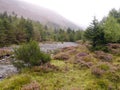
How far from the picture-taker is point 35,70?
A: 16.3 metres

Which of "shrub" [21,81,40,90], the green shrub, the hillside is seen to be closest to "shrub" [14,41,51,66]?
the hillside

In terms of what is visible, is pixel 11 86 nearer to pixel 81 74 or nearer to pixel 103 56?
pixel 81 74

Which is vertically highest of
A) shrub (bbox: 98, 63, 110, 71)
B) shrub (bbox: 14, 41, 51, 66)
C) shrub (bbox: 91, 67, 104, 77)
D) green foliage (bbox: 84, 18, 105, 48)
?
green foliage (bbox: 84, 18, 105, 48)

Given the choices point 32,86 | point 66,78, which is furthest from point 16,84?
point 66,78

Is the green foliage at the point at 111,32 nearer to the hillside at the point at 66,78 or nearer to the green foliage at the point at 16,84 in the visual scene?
the hillside at the point at 66,78

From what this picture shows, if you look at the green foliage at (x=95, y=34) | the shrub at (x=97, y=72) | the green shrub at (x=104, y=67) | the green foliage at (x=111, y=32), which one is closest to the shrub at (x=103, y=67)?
the green shrub at (x=104, y=67)

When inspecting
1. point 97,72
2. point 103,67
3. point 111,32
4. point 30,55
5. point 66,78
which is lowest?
point 66,78

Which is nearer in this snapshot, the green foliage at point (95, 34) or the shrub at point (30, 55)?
the shrub at point (30, 55)

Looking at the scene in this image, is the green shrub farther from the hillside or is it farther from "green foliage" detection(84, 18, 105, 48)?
"green foliage" detection(84, 18, 105, 48)

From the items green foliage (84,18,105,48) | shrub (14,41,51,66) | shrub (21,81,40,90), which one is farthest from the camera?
green foliage (84,18,105,48)

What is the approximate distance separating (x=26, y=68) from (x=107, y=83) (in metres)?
6.69

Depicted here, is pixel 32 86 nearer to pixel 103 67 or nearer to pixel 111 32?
pixel 103 67

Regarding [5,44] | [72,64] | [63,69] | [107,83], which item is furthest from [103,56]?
[5,44]

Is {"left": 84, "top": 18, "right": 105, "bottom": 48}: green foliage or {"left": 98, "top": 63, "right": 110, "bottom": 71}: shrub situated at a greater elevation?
{"left": 84, "top": 18, "right": 105, "bottom": 48}: green foliage
